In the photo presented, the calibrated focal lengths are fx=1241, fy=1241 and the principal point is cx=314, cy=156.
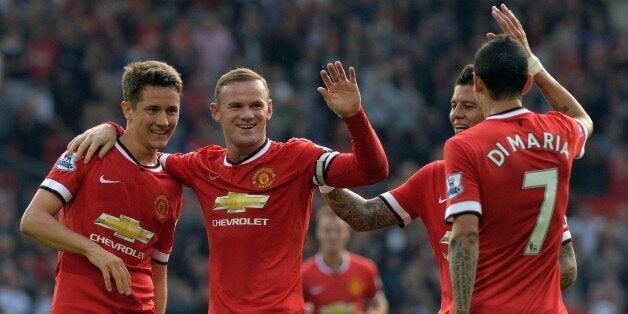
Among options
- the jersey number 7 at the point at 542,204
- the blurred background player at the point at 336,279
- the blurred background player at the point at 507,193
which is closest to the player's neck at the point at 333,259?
the blurred background player at the point at 336,279

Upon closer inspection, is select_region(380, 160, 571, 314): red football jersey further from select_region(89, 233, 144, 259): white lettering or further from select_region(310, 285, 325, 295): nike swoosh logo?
select_region(310, 285, 325, 295): nike swoosh logo

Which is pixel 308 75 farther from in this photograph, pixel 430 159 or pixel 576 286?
pixel 576 286

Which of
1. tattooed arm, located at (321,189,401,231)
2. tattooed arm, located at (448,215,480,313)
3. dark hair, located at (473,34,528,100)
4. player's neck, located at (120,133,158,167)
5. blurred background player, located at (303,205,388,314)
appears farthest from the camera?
blurred background player, located at (303,205,388,314)

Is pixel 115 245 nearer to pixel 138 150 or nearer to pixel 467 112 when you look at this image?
pixel 138 150

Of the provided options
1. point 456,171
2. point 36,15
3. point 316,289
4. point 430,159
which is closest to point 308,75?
point 430,159

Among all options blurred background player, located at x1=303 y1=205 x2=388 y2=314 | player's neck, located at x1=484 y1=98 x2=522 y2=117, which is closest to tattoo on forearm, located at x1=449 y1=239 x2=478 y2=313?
player's neck, located at x1=484 y1=98 x2=522 y2=117

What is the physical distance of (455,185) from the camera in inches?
235

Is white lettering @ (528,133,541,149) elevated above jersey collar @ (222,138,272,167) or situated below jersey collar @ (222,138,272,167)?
below

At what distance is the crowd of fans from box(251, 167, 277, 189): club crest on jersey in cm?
844

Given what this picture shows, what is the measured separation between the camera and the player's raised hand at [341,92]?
6629 mm

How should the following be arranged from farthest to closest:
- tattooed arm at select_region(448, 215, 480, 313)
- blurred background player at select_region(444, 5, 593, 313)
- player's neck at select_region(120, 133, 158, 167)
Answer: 1. player's neck at select_region(120, 133, 158, 167)
2. blurred background player at select_region(444, 5, 593, 313)
3. tattooed arm at select_region(448, 215, 480, 313)

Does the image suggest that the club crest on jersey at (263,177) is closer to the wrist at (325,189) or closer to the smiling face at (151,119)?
the wrist at (325,189)

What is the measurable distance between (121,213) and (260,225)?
0.81 meters

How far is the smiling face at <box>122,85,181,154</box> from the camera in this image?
7219mm
